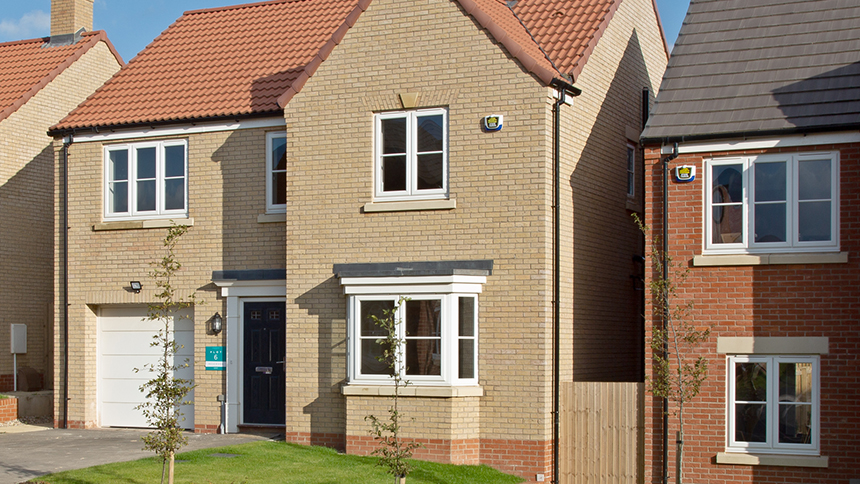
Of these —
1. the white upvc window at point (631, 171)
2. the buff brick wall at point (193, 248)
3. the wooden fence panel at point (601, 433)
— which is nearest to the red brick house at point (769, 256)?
the wooden fence panel at point (601, 433)

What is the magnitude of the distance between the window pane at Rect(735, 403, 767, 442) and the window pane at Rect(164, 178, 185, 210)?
405 inches

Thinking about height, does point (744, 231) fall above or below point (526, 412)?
above

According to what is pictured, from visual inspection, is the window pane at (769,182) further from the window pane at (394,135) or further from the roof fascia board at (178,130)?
the roof fascia board at (178,130)

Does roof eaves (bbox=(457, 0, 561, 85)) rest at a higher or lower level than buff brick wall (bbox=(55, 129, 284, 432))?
higher

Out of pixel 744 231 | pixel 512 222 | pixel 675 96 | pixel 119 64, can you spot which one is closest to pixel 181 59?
pixel 119 64

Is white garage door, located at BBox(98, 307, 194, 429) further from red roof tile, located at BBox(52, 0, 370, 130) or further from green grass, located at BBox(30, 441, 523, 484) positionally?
green grass, located at BBox(30, 441, 523, 484)

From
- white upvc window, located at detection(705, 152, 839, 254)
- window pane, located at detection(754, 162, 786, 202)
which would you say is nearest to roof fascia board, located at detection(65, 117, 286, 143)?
white upvc window, located at detection(705, 152, 839, 254)

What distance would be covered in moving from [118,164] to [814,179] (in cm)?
1226

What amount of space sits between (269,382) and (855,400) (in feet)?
31.1

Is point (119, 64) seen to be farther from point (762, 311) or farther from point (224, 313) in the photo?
point (762, 311)

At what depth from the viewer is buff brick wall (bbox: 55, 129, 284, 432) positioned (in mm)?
16656

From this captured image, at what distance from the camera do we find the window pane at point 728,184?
43.8 feet

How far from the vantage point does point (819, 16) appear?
1437 cm

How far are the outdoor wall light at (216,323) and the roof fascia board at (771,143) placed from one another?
8.27 meters
